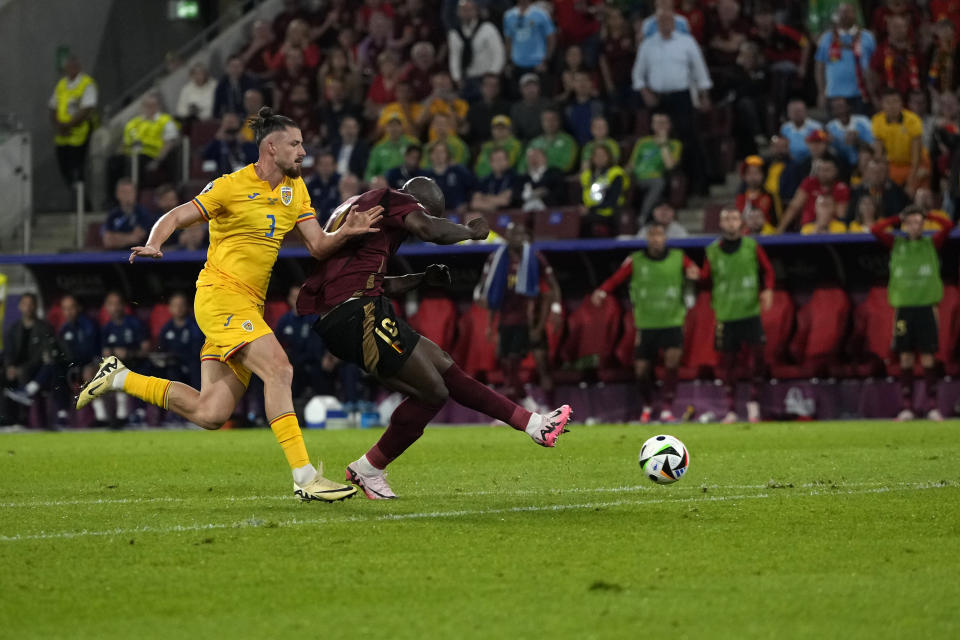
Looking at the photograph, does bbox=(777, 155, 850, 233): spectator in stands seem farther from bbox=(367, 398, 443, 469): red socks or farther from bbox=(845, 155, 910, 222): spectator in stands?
bbox=(367, 398, 443, 469): red socks

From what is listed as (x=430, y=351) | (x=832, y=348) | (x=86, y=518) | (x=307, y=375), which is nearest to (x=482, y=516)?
(x=430, y=351)

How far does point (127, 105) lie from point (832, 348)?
1548cm

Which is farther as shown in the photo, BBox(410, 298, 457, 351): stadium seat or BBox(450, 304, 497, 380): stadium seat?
BBox(410, 298, 457, 351): stadium seat

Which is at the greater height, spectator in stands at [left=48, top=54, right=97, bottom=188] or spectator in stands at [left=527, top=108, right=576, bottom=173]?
spectator in stands at [left=48, top=54, right=97, bottom=188]

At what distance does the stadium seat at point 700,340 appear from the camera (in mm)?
18516

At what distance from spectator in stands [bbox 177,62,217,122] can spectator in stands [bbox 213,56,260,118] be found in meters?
0.49

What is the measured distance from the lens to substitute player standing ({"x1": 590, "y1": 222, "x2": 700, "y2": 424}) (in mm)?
17906

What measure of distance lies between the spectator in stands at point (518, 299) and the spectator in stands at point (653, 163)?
1867 millimetres

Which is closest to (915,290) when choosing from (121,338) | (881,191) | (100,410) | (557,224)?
(881,191)

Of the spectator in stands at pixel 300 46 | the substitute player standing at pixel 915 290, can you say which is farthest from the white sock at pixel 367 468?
the spectator in stands at pixel 300 46

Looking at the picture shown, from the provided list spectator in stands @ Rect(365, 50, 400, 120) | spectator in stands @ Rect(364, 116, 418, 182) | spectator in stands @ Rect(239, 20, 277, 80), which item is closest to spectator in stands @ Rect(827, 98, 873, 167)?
spectator in stands @ Rect(364, 116, 418, 182)

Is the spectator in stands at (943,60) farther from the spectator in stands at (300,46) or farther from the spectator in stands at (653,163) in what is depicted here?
the spectator in stands at (300,46)

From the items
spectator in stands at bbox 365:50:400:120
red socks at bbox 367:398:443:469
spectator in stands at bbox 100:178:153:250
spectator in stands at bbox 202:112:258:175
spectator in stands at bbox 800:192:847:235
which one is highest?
spectator in stands at bbox 365:50:400:120

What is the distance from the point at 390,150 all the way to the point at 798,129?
557 centimetres
